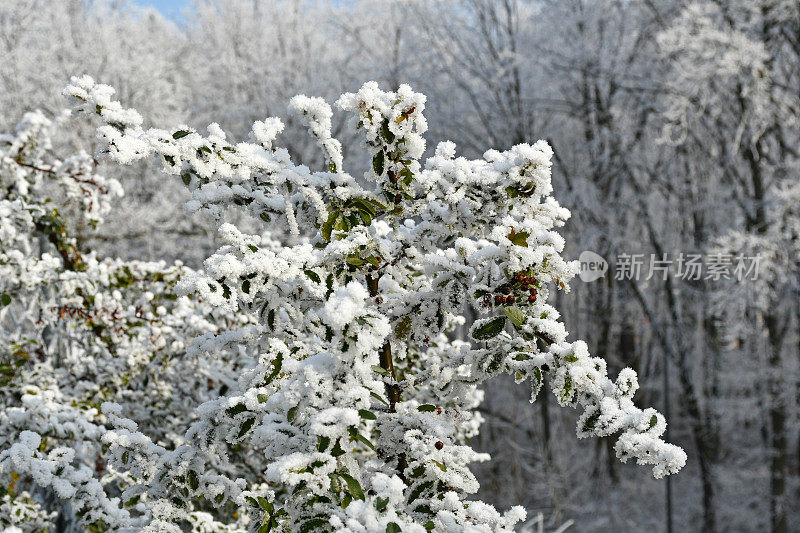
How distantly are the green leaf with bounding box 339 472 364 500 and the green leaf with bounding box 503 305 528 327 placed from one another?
0.62m

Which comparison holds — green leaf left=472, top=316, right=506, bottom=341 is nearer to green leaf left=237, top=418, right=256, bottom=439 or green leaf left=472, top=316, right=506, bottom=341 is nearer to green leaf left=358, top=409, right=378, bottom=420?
green leaf left=358, top=409, right=378, bottom=420

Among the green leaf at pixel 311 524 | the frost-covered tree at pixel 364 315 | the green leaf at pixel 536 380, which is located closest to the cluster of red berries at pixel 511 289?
the frost-covered tree at pixel 364 315

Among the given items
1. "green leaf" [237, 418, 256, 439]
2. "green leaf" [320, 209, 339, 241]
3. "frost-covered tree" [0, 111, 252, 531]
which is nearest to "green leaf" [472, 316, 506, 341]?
"green leaf" [320, 209, 339, 241]

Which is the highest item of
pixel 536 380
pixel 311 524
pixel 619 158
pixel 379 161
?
pixel 619 158

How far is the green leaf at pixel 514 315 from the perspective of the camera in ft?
5.46

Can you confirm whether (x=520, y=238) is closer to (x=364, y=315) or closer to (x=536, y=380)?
(x=536, y=380)

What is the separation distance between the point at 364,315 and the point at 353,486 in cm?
45

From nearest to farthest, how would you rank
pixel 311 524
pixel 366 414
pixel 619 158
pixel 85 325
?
pixel 366 414
pixel 311 524
pixel 85 325
pixel 619 158

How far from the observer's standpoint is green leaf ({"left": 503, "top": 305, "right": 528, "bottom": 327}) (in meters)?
1.66

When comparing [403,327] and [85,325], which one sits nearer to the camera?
[403,327]

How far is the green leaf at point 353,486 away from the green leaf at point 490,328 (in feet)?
1.74

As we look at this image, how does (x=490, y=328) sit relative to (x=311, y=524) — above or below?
above

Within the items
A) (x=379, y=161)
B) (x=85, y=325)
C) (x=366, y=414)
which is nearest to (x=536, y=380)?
(x=366, y=414)

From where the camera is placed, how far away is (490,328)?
173cm
